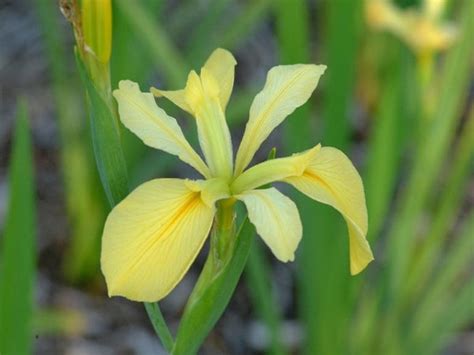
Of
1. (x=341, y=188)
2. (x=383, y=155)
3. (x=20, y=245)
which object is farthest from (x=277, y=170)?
(x=383, y=155)

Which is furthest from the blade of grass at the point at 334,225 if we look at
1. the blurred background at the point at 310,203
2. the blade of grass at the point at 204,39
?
the blade of grass at the point at 204,39

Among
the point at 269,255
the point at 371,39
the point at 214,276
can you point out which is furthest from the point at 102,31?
the point at 371,39

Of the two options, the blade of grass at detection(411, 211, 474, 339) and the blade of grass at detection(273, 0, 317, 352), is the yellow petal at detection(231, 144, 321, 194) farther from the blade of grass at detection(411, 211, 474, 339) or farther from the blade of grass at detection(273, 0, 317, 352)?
the blade of grass at detection(411, 211, 474, 339)

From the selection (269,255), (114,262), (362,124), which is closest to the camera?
(114,262)

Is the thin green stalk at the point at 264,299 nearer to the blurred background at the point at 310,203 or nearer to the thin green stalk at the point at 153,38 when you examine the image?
the blurred background at the point at 310,203

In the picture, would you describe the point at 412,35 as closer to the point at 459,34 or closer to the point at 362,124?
the point at 459,34

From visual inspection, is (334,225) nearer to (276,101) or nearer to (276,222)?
(276,101)
